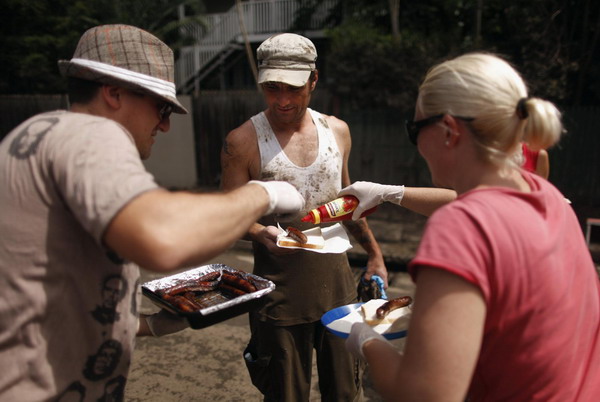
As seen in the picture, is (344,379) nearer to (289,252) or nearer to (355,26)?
(289,252)

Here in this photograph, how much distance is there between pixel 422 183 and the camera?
29.5 feet

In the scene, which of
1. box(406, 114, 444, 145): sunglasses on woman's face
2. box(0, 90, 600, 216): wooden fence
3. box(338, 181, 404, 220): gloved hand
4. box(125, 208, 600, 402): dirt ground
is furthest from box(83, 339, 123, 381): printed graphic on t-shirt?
box(0, 90, 600, 216): wooden fence

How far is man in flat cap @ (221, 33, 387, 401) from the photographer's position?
278 cm

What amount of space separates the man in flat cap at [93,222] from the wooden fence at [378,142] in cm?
772

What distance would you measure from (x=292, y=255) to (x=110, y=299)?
4.61ft

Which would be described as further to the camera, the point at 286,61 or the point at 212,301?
the point at 286,61

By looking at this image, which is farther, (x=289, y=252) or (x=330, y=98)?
(x=330, y=98)

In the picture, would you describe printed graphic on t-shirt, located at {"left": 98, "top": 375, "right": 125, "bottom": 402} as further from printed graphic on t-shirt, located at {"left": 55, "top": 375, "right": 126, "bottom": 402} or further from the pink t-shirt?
the pink t-shirt

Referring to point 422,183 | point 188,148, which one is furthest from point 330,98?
→ point 188,148

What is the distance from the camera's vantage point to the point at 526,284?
122 cm

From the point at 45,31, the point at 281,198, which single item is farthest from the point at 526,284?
the point at 45,31

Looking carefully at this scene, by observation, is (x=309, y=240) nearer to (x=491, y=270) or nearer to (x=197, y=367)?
(x=491, y=270)

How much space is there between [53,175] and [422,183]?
326 inches

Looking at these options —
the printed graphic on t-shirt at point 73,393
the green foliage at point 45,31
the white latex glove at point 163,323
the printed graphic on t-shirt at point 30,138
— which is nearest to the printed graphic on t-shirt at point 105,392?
the printed graphic on t-shirt at point 73,393
